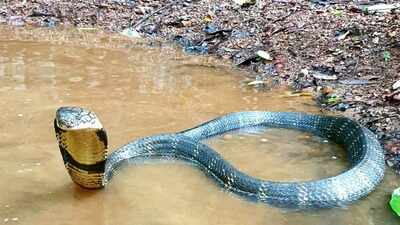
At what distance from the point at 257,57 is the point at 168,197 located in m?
4.06

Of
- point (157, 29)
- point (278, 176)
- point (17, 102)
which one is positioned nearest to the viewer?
point (278, 176)

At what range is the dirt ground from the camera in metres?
5.96

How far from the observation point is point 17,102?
5.66 metres

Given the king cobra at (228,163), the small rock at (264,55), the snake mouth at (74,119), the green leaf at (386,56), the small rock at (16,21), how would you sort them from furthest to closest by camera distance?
the small rock at (16,21), the small rock at (264,55), the green leaf at (386,56), the king cobra at (228,163), the snake mouth at (74,119)

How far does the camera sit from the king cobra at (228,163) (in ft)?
10.9

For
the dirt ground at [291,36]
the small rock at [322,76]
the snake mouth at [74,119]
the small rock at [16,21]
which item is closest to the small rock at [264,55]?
the dirt ground at [291,36]

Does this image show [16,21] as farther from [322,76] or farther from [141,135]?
[141,135]

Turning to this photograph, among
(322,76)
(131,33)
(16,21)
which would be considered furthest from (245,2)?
(16,21)

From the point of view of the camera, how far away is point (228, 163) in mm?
4277

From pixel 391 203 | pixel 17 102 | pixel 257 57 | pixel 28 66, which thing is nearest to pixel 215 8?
pixel 257 57

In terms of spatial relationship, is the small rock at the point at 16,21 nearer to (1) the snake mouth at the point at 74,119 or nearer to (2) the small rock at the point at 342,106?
(2) the small rock at the point at 342,106

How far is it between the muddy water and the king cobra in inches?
3.9

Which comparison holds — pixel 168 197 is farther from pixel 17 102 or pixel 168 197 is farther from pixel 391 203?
pixel 17 102

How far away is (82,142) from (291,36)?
5.15 m
